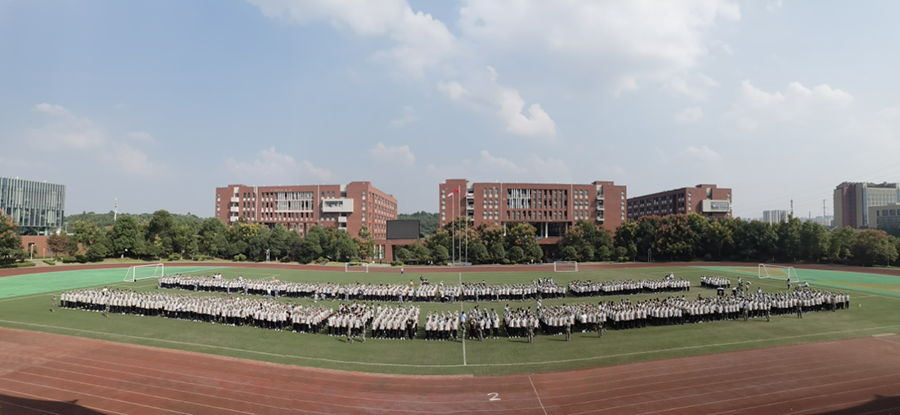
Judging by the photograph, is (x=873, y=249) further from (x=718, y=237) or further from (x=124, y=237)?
(x=124, y=237)

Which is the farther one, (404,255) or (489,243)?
(489,243)

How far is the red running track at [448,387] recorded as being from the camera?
45.9 feet

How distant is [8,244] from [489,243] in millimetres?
62022

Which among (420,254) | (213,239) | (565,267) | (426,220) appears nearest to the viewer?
(565,267)

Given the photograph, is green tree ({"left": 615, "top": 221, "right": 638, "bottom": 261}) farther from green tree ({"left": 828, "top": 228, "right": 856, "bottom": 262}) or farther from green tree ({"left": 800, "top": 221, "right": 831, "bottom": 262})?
green tree ({"left": 828, "top": 228, "right": 856, "bottom": 262})

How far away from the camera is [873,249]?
57.7 metres

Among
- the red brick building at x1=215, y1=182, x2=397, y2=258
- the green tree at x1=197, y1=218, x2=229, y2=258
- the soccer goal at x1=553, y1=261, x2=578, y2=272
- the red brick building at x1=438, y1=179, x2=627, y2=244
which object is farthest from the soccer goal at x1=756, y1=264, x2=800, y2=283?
the green tree at x1=197, y1=218, x2=229, y2=258

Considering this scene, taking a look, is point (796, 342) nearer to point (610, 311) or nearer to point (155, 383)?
point (610, 311)

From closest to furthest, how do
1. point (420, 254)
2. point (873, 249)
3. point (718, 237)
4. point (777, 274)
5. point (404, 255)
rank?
point (777, 274), point (873, 249), point (420, 254), point (404, 255), point (718, 237)

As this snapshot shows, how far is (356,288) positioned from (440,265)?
100ft

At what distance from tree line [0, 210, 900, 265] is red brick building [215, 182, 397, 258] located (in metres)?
18.4

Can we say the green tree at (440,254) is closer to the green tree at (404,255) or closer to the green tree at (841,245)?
the green tree at (404,255)

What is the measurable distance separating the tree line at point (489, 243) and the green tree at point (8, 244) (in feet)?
20.6

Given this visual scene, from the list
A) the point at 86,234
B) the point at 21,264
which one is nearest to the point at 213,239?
the point at 86,234
